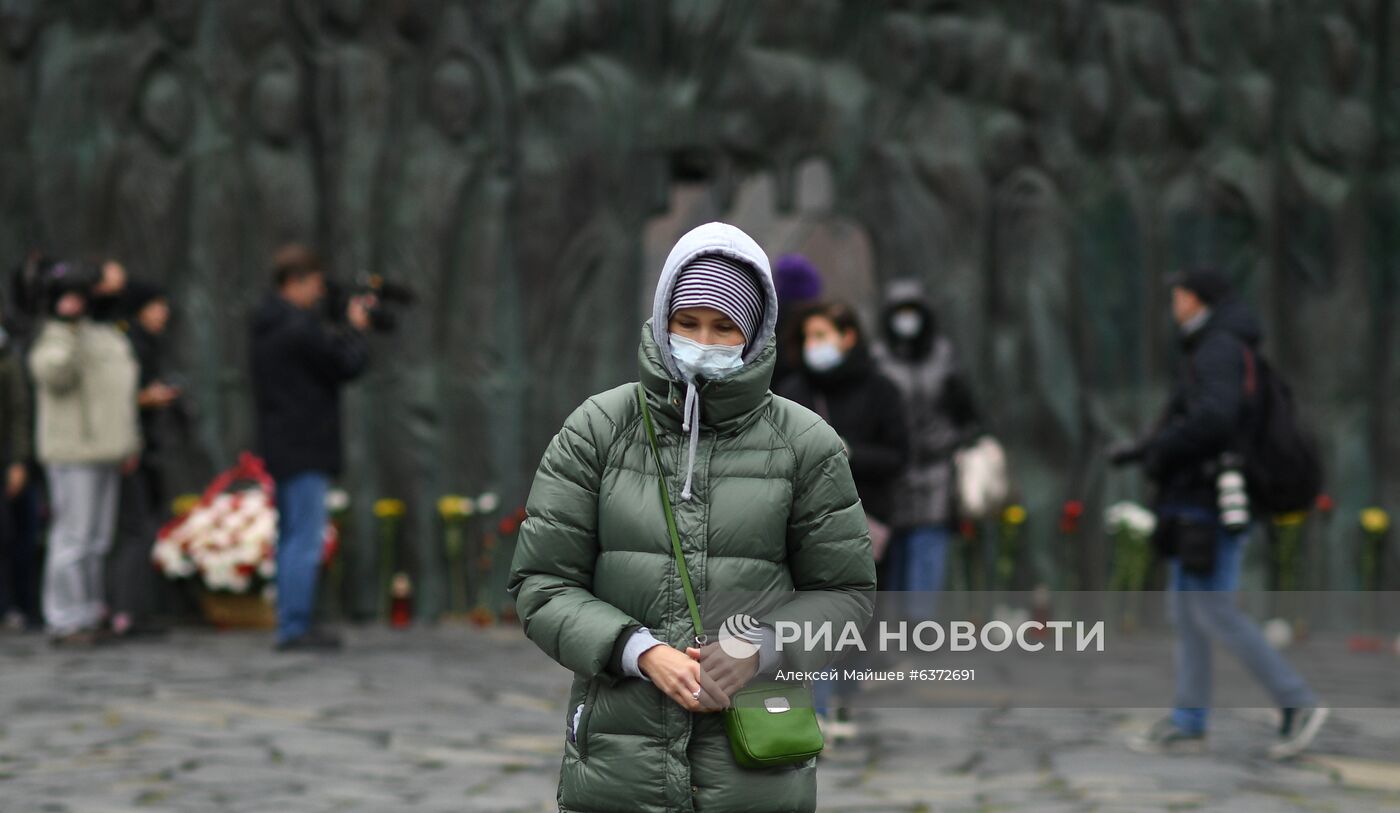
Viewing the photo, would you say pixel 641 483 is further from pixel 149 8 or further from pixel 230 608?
pixel 149 8

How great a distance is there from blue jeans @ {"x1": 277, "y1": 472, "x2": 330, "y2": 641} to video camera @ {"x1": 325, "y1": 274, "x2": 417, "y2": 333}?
82 centimetres

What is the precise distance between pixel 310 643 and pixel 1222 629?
4.56m

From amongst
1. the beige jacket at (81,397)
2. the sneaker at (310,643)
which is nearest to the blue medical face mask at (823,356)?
the sneaker at (310,643)

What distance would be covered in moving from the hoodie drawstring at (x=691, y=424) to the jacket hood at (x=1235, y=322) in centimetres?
411

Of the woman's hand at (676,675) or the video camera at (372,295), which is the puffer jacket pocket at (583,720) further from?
the video camera at (372,295)

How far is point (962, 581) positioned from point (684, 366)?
7536mm

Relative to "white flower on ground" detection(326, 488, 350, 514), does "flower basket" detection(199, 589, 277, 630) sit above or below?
below

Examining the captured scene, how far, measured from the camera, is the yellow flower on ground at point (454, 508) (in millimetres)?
10812

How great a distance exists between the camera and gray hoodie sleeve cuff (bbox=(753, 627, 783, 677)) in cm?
343

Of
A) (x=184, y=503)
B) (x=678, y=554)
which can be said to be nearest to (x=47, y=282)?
(x=184, y=503)

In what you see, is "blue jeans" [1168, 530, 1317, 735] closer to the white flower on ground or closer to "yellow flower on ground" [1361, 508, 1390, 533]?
"yellow flower on ground" [1361, 508, 1390, 533]

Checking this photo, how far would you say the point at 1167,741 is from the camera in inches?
282

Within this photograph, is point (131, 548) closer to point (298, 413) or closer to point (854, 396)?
point (298, 413)

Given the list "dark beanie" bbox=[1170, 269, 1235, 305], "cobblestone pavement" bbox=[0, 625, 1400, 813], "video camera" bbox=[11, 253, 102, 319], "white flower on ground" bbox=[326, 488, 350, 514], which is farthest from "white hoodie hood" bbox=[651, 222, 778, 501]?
"white flower on ground" bbox=[326, 488, 350, 514]
